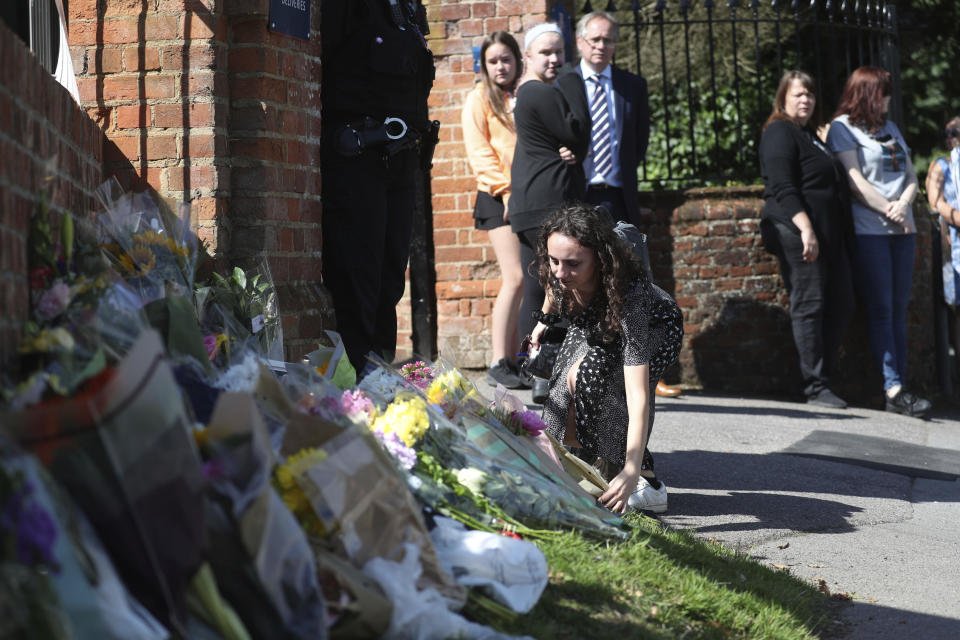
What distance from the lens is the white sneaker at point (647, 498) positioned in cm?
423

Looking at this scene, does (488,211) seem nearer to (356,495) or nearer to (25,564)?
(356,495)

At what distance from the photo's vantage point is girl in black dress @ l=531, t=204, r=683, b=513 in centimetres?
402

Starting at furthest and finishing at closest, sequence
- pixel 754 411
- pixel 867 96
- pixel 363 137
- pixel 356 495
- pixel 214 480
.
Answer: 1. pixel 867 96
2. pixel 754 411
3. pixel 363 137
4. pixel 356 495
5. pixel 214 480

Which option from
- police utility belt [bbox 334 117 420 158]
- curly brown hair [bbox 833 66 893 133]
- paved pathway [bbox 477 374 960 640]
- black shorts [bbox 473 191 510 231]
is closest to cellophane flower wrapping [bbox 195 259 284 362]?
police utility belt [bbox 334 117 420 158]

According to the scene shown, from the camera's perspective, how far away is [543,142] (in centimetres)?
608

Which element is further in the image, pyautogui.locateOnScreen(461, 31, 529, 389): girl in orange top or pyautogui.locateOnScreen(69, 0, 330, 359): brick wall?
pyautogui.locateOnScreen(461, 31, 529, 389): girl in orange top

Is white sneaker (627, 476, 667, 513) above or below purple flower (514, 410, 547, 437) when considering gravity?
below

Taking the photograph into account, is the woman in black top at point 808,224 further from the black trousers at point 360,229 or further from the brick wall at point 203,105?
the brick wall at point 203,105

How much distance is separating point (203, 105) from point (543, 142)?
8.41 ft

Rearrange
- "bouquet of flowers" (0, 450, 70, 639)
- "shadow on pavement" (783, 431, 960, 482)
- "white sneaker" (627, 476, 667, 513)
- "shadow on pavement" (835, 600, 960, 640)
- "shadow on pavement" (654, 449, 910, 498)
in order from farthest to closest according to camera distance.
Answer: "shadow on pavement" (783, 431, 960, 482) < "shadow on pavement" (654, 449, 910, 498) < "white sneaker" (627, 476, 667, 513) < "shadow on pavement" (835, 600, 960, 640) < "bouquet of flowers" (0, 450, 70, 639)

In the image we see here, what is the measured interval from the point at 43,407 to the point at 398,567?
2.69ft

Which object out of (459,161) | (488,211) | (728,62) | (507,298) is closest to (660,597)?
(507,298)

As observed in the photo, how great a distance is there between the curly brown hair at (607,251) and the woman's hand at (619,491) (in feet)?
2.08

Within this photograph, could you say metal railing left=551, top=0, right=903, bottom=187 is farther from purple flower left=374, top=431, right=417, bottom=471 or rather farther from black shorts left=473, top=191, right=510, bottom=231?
purple flower left=374, top=431, right=417, bottom=471
